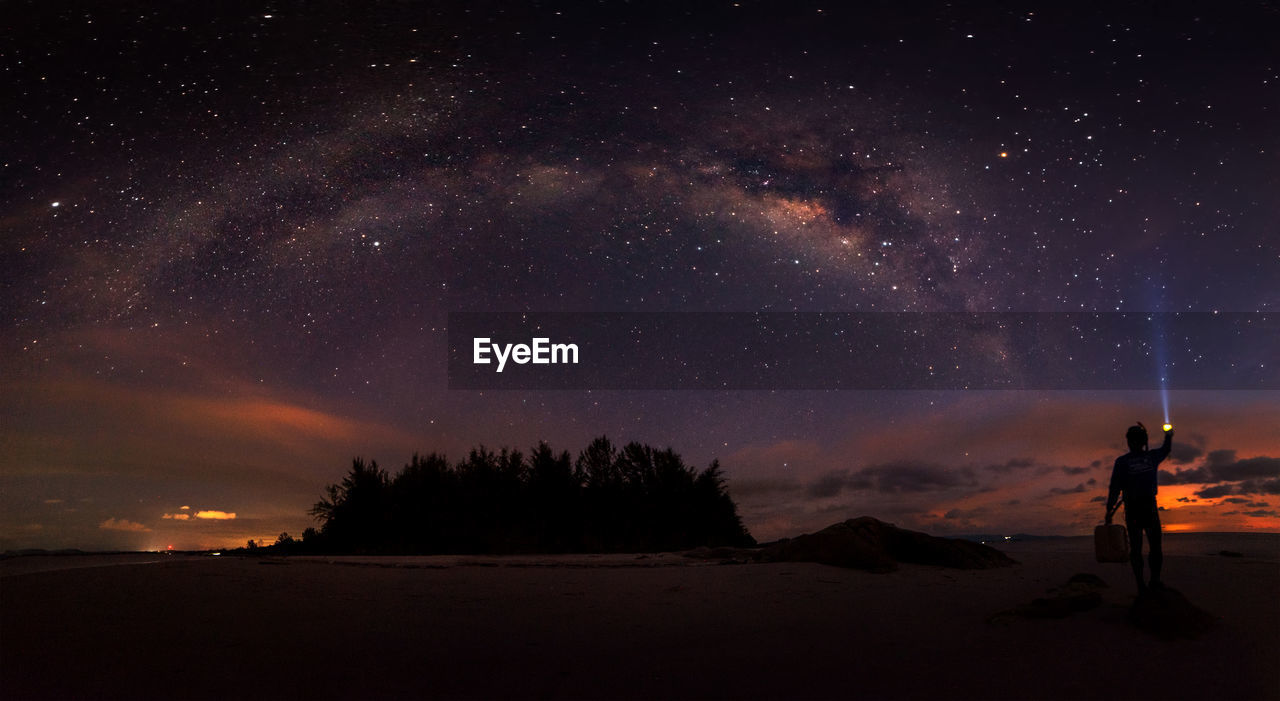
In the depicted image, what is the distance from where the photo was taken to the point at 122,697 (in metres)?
4.35

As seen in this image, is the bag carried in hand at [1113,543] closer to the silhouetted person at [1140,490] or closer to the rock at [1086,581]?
the silhouetted person at [1140,490]

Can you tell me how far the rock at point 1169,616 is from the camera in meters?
5.58

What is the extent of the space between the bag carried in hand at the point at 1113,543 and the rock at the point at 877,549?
3424 millimetres

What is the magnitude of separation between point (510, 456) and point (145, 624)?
26151 mm

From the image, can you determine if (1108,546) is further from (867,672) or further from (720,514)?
(720,514)

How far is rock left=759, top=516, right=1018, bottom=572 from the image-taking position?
34.5ft

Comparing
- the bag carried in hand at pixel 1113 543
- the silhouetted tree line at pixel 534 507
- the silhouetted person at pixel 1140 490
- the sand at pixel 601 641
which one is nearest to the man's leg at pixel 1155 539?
the silhouetted person at pixel 1140 490

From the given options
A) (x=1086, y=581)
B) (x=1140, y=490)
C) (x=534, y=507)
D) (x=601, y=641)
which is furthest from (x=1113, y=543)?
(x=534, y=507)

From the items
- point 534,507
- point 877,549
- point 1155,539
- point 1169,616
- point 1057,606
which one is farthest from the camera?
point 534,507

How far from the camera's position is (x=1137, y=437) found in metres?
7.18

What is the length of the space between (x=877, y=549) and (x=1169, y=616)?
521 cm

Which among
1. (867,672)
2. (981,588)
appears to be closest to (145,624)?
(867,672)

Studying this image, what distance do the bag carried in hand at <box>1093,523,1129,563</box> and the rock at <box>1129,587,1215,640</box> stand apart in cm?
102

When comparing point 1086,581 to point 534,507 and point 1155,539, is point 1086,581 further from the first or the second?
point 534,507
